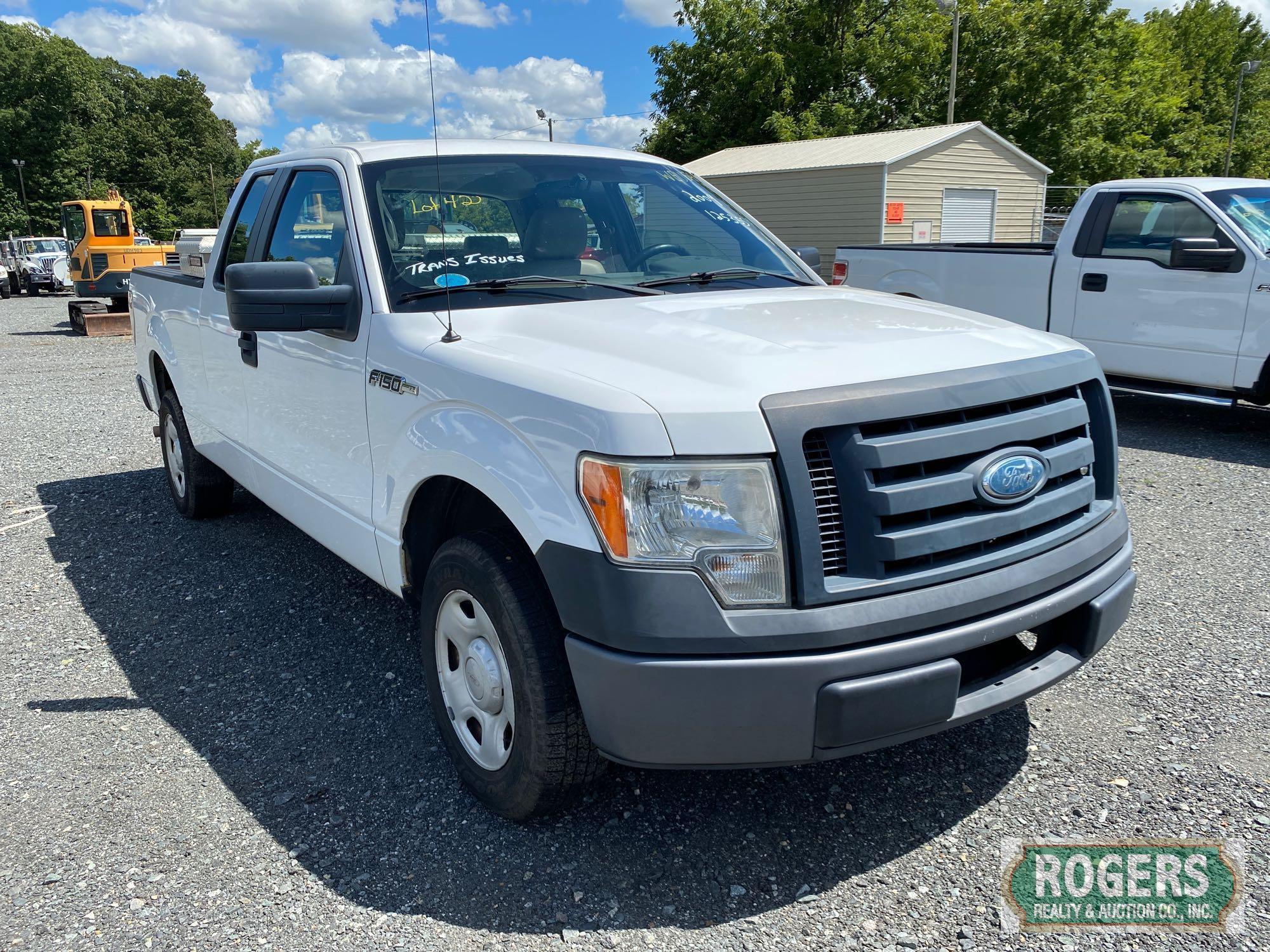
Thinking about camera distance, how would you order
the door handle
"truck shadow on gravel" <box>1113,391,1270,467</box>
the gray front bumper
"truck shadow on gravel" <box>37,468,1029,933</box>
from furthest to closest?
1. "truck shadow on gravel" <box>1113,391,1270,467</box>
2. the door handle
3. "truck shadow on gravel" <box>37,468,1029,933</box>
4. the gray front bumper

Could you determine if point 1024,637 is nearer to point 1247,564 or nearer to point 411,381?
point 1247,564

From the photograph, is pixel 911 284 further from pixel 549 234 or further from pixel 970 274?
pixel 549 234

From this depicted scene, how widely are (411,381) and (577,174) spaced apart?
1400mm

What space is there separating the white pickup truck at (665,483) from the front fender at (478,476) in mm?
10

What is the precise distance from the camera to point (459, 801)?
299 centimetres

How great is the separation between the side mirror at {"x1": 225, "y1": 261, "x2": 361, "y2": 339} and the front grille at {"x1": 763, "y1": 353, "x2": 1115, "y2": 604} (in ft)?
5.37

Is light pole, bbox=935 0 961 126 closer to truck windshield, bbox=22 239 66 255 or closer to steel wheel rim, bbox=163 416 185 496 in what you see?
steel wheel rim, bbox=163 416 185 496

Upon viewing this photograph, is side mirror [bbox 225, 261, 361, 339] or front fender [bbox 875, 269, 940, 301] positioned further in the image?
front fender [bbox 875, 269, 940, 301]

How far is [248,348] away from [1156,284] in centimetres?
669

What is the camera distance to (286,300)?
10.2 feet

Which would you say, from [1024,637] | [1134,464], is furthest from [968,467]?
[1134,464]

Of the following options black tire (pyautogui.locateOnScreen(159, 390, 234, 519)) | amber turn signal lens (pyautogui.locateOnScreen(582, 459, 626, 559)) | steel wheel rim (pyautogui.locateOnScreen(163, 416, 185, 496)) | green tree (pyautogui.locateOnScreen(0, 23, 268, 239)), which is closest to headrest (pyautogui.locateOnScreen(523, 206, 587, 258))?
amber turn signal lens (pyautogui.locateOnScreen(582, 459, 626, 559))

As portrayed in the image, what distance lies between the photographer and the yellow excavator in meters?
19.6

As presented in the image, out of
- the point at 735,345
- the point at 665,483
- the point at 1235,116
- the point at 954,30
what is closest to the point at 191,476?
the point at 735,345
